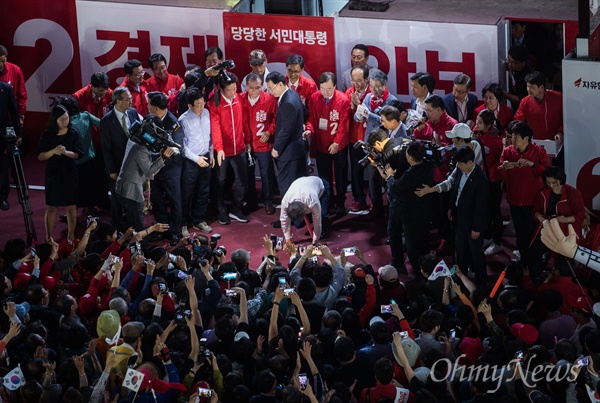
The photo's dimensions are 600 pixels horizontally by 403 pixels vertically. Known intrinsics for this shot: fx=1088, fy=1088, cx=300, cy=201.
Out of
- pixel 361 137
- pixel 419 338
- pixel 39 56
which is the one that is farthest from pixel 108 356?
pixel 39 56

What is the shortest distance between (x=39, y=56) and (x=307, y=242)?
441 cm

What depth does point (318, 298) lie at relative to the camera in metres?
8.94

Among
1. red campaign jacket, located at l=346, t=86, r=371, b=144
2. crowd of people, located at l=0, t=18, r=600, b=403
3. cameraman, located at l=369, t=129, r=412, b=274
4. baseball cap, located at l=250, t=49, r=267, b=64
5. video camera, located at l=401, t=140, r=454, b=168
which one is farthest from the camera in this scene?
baseball cap, located at l=250, t=49, r=267, b=64

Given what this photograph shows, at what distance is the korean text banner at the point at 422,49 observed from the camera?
12016 mm

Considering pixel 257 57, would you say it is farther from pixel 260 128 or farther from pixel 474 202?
pixel 474 202

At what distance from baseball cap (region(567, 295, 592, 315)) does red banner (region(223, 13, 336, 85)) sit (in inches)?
189

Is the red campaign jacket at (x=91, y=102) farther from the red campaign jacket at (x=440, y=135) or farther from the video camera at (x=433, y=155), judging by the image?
the video camera at (x=433, y=155)

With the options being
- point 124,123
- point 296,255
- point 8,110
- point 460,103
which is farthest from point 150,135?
point 460,103

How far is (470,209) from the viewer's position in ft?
31.9

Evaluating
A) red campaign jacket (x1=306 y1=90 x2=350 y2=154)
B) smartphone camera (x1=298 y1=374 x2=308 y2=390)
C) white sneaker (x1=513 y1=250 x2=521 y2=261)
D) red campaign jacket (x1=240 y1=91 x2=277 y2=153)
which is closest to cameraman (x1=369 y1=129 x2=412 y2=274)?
white sneaker (x1=513 y1=250 x2=521 y2=261)

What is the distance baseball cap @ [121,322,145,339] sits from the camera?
26.9 feet

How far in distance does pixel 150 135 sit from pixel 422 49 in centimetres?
345

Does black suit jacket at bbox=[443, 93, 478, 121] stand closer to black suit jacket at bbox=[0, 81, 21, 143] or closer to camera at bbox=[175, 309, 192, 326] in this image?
camera at bbox=[175, 309, 192, 326]

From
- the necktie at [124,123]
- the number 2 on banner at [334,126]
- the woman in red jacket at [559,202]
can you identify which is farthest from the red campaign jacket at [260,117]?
the woman in red jacket at [559,202]
